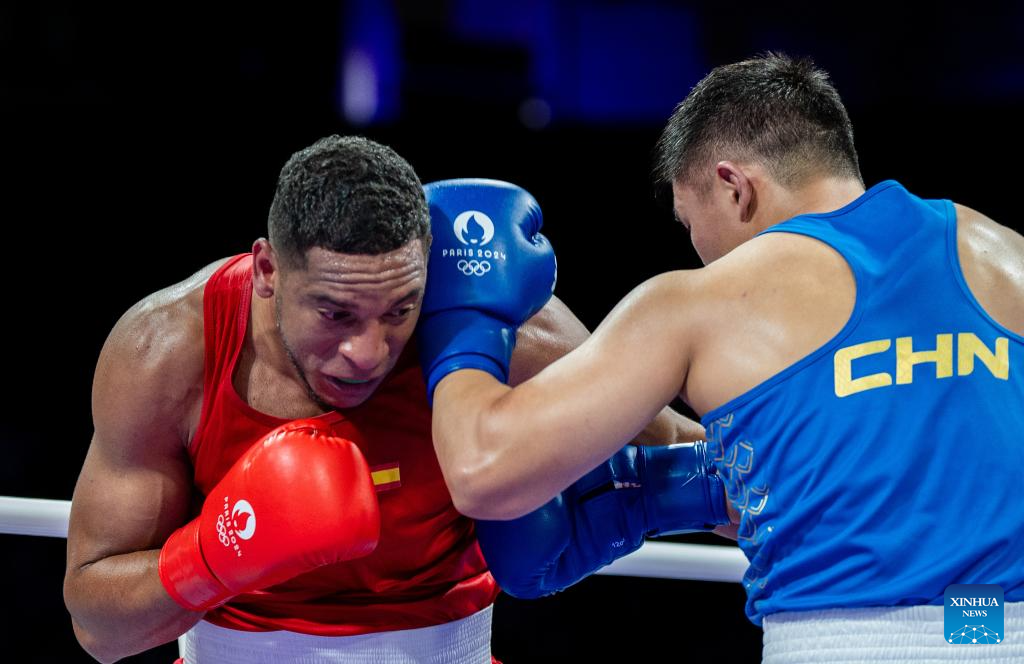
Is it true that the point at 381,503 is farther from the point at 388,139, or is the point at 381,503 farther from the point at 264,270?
the point at 388,139

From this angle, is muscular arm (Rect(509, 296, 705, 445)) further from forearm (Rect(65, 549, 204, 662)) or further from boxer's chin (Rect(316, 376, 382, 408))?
forearm (Rect(65, 549, 204, 662))

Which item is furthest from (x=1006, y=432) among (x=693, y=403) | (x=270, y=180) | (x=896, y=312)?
(x=270, y=180)

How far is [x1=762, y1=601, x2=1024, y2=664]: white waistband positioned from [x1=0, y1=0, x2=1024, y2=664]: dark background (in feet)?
12.1

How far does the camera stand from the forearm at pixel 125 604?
82.9 inches

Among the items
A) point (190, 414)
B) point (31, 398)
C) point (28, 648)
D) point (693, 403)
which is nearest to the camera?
point (693, 403)

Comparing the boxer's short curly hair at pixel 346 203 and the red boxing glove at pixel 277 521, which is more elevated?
the boxer's short curly hair at pixel 346 203

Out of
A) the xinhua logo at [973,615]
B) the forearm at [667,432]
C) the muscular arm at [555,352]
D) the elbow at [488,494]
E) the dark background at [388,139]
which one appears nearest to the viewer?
the xinhua logo at [973,615]

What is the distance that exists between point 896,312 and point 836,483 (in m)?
0.29

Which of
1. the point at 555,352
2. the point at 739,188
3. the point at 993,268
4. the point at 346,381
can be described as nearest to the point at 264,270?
the point at 346,381

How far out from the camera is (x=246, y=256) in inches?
92.3

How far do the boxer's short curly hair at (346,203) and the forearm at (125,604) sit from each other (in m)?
0.66

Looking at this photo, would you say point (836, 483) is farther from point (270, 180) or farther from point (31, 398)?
point (31, 398)

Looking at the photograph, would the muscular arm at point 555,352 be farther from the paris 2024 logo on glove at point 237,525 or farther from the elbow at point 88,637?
the elbow at point 88,637

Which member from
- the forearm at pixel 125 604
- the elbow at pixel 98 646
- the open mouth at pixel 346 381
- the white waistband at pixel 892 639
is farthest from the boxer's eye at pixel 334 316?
the white waistband at pixel 892 639
